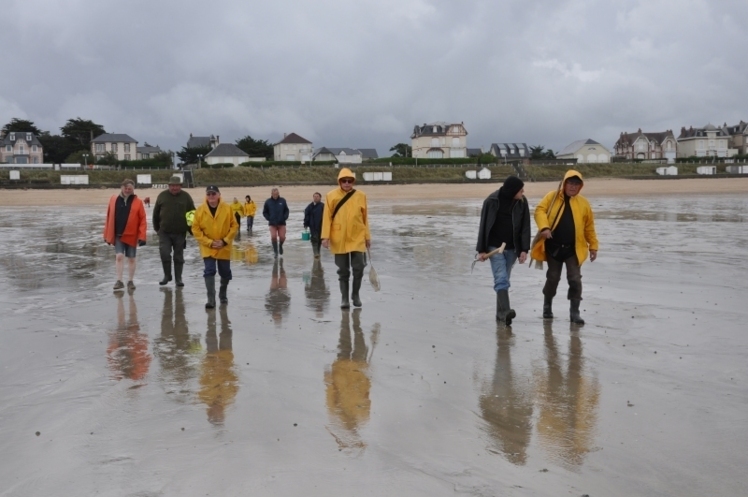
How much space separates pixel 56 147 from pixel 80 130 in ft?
15.9

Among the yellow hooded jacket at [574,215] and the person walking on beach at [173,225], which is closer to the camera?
the yellow hooded jacket at [574,215]

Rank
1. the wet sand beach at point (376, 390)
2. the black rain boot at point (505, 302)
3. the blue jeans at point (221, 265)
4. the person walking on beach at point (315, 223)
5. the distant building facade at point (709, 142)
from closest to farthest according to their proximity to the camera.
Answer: the wet sand beach at point (376, 390), the black rain boot at point (505, 302), the blue jeans at point (221, 265), the person walking on beach at point (315, 223), the distant building facade at point (709, 142)

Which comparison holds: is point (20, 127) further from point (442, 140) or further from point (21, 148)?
point (442, 140)

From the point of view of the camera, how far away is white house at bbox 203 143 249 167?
109375 mm

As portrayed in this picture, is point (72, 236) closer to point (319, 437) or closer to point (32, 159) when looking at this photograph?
point (319, 437)

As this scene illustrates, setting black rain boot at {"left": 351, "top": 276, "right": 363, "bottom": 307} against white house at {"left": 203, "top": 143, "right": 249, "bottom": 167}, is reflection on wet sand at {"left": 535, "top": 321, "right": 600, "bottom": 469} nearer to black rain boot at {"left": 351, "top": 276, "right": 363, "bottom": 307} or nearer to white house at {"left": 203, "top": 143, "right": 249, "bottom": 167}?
black rain boot at {"left": 351, "top": 276, "right": 363, "bottom": 307}

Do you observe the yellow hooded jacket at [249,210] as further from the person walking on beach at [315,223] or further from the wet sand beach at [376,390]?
the wet sand beach at [376,390]

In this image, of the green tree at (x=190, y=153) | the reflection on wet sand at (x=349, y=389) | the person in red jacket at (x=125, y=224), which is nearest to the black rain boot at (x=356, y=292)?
the reflection on wet sand at (x=349, y=389)

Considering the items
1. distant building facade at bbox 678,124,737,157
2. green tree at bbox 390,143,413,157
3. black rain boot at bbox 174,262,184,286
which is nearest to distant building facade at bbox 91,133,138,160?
green tree at bbox 390,143,413,157

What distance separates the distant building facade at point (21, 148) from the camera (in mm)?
115812

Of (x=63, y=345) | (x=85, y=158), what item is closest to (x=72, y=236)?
(x=63, y=345)

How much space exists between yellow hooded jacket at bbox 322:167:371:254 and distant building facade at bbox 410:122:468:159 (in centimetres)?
12043

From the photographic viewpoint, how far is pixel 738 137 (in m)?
140

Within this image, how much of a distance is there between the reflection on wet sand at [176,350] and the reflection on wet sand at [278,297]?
3.46ft
